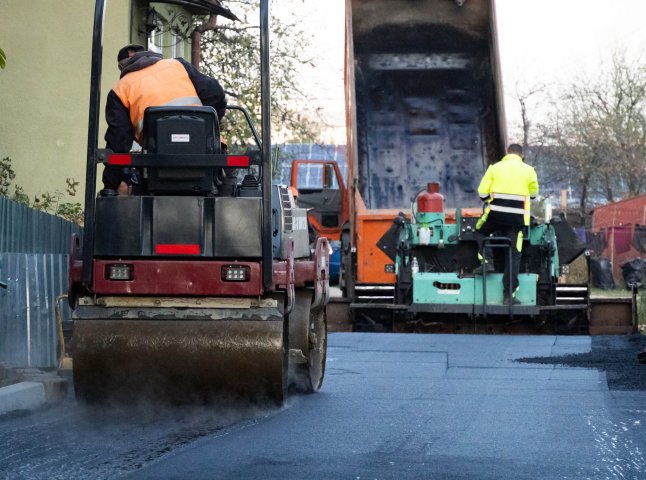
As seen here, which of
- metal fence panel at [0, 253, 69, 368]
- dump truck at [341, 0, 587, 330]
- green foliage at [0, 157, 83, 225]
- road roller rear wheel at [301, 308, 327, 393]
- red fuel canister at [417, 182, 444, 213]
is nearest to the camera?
road roller rear wheel at [301, 308, 327, 393]

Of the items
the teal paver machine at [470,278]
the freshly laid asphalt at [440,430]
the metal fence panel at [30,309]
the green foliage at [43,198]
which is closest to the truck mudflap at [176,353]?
the freshly laid asphalt at [440,430]

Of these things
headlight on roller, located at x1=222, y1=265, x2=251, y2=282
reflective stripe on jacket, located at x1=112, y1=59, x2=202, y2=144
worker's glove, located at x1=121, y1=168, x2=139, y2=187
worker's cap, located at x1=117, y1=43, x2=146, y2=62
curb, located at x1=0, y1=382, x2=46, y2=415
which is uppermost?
worker's cap, located at x1=117, y1=43, x2=146, y2=62

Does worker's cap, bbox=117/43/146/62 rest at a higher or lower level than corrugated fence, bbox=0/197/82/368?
higher

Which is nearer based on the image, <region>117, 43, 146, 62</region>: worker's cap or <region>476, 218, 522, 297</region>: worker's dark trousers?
<region>117, 43, 146, 62</region>: worker's cap

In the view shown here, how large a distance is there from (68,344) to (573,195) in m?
46.7

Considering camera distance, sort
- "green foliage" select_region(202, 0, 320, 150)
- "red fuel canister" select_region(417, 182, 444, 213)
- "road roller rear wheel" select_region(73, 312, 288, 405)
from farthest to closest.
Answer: "green foliage" select_region(202, 0, 320, 150) → "red fuel canister" select_region(417, 182, 444, 213) → "road roller rear wheel" select_region(73, 312, 288, 405)

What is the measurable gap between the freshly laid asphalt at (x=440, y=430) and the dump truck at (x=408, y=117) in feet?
15.9

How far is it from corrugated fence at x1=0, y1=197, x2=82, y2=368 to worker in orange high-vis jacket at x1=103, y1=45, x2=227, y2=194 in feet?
8.07

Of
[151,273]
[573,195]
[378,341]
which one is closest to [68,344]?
[151,273]

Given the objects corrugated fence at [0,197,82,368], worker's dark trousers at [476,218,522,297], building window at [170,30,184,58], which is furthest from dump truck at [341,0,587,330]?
corrugated fence at [0,197,82,368]

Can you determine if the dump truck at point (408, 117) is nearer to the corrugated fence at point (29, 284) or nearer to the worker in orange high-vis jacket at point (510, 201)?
the worker in orange high-vis jacket at point (510, 201)

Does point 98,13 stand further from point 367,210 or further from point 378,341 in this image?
point 367,210

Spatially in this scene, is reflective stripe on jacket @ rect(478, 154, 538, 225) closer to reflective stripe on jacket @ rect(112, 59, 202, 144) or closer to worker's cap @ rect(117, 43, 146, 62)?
worker's cap @ rect(117, 43, 146, 62)

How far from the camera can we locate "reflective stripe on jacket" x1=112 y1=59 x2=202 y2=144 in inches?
313
